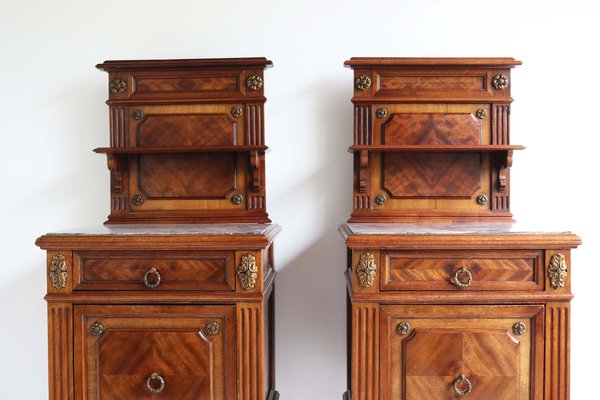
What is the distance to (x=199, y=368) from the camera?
4.86ft

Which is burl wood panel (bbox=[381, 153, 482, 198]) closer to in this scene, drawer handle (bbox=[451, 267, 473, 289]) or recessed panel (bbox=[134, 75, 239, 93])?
drawer handle (bbox=[451, 267, 473, 289])

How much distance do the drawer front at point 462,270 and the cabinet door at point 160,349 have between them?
52 cm

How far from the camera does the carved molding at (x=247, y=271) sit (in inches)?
57.2

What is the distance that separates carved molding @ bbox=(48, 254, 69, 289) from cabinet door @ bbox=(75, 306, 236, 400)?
9cm

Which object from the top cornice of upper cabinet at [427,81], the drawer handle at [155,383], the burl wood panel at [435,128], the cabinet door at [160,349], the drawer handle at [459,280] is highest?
the top cornice of upper cabinet at [427,81]

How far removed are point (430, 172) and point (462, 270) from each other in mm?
590

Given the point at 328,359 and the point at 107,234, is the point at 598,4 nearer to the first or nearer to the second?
the point at 328,359

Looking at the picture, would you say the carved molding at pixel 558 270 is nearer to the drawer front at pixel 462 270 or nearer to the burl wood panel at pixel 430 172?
the drawer front at pixel 462 270

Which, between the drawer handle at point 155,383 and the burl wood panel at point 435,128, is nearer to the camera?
the drawer handle at point 155,383

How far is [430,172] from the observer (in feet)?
6.36

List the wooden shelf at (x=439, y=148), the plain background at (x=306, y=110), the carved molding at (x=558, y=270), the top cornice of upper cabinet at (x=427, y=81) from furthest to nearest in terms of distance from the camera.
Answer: the plain background at (x=306, y=110) < the top cornice of upper cabinet at (x=427, y=81) < the wooden shelf at (x=439, y=148) < the carved molding at (x=558, y=270)

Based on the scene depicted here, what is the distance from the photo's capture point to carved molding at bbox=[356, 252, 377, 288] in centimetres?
144

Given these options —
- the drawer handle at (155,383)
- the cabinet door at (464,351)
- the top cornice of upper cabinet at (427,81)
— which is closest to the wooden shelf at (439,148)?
the top cornice of upper cabinet at (427,81)

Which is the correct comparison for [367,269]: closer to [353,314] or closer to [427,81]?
[353,314]
